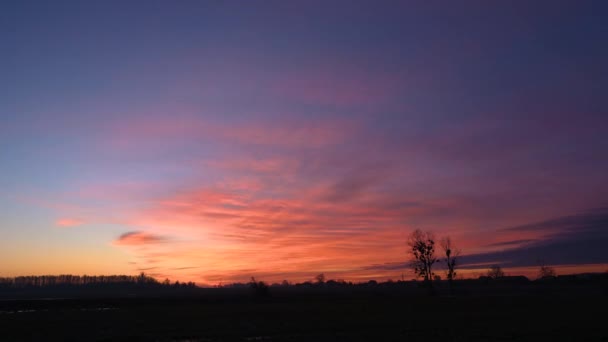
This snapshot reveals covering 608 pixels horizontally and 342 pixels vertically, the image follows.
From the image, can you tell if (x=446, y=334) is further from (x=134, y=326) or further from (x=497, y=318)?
(x=134, y=326)

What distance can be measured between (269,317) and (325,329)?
16.0 metres

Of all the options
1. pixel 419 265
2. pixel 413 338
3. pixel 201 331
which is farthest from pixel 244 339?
pixel 419 265

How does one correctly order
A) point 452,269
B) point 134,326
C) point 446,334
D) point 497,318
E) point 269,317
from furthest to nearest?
point 452,269
point 269,317
point 497,318
point 134,326
point 446,334

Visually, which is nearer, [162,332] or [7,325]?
[162,332]

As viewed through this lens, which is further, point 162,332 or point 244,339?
point 162,332

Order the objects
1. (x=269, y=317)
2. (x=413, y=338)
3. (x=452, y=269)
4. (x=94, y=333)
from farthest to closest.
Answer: (x=452, y=269) < (x=269, y=317) < (x=94, y=333) < (x=413, y=338)

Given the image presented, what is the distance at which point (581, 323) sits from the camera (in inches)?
1822

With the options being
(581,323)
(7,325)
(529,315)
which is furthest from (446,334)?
(7,325)

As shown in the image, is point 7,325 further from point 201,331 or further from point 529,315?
point 529,315

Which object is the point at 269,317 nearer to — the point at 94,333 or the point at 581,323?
the point at 94,333

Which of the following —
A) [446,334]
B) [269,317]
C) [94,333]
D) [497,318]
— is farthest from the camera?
[269,317]


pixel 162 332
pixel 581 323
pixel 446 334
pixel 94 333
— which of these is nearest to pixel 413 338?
pixel 446 334

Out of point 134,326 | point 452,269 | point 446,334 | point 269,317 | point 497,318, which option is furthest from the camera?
point 452,269

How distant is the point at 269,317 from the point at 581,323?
35287 mm
